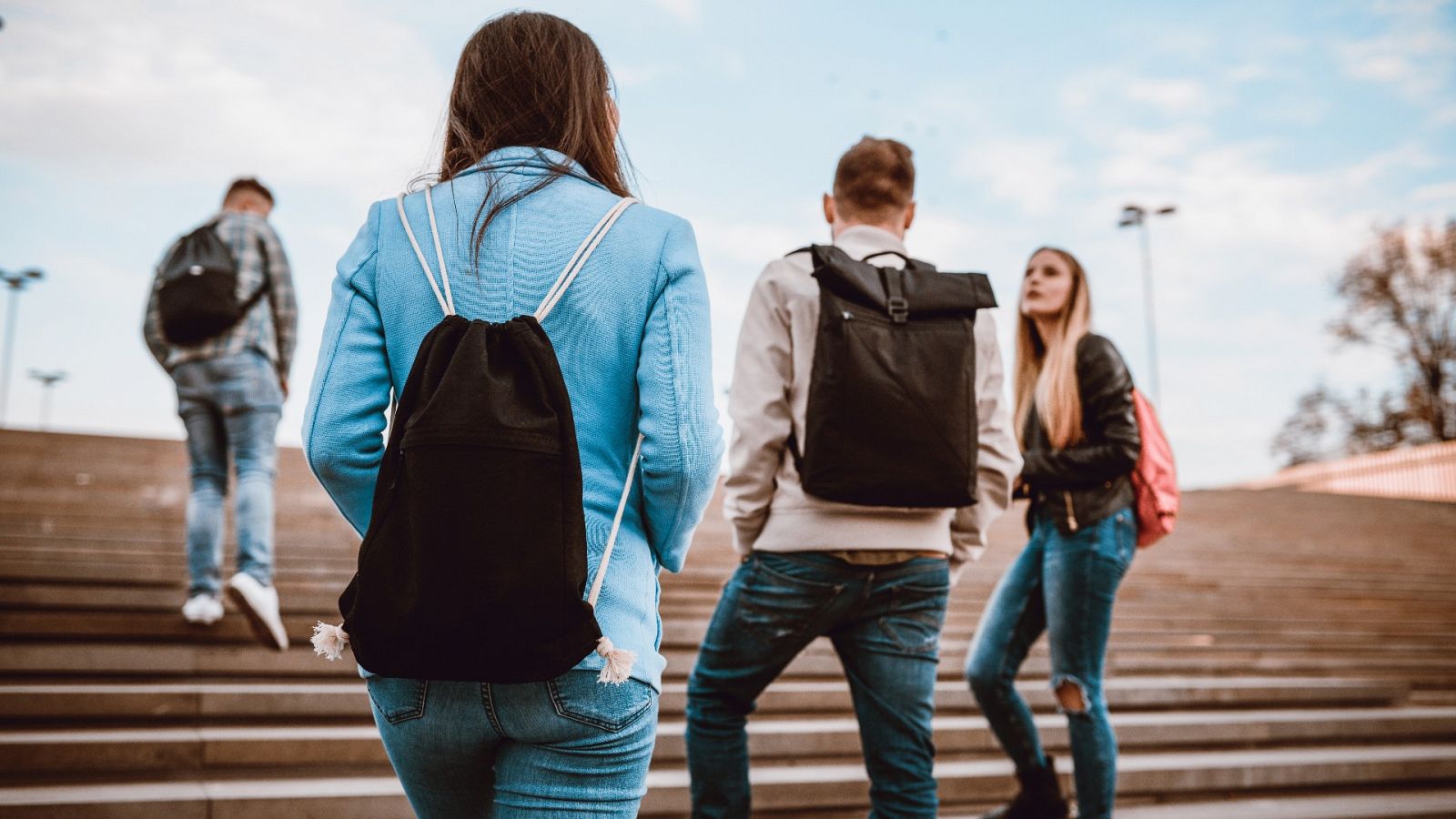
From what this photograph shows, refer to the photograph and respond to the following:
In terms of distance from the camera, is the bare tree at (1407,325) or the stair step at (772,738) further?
the bare tree at (1407,325)

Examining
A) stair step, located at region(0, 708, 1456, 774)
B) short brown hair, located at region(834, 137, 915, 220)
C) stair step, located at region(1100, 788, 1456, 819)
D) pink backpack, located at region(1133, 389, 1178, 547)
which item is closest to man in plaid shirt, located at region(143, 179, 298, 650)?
stair step, located at region(0, 708, 1456, 774)

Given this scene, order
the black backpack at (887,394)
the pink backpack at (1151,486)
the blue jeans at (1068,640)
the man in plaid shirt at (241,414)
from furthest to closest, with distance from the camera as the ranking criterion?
1. the man in plaid shirt at (241,414)
2. the pink backpack at (1151,486)
3. the blue jeans at (1068,640)
4. the black backpack at (887,394)

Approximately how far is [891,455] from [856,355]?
0.24m

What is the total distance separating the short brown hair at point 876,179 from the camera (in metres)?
2.91

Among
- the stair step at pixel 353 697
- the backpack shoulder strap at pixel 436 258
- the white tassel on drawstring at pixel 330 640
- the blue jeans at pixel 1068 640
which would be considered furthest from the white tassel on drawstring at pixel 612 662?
the stair step at pixel 353 697

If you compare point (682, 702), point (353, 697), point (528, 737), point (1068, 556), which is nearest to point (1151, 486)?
point (1068, 556)

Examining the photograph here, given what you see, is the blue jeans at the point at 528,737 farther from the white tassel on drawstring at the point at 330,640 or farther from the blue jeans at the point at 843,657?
the blue jeans at the point at 843,657

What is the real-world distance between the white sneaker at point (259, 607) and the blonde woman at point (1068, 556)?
110 inches

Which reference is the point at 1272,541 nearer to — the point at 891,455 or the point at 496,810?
the point at 891,455

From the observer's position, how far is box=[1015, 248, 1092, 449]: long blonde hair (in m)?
3.64

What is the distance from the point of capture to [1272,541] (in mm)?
13477

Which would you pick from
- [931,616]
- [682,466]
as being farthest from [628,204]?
[931,616]

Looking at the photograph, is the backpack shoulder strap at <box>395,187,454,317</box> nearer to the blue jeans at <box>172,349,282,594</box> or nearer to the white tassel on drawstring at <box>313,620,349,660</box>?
the white tassel on drawstring at <box>313,620,349,660</box>

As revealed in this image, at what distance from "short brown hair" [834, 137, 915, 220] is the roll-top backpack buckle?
383mm
